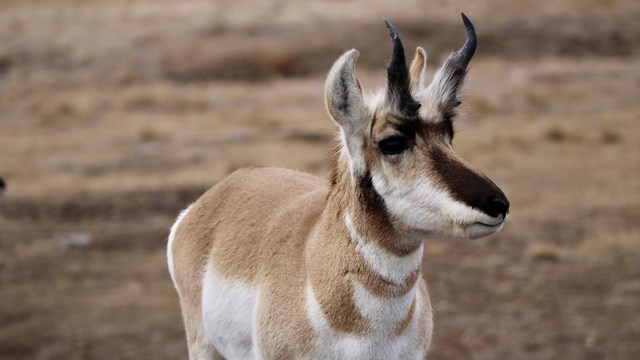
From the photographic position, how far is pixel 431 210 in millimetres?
5449

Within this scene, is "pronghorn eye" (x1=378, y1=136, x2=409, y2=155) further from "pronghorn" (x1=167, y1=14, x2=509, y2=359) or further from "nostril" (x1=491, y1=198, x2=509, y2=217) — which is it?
"nostril" (x1=491, y1=198, x2=509, y2=217)

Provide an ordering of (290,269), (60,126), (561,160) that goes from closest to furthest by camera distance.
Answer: (290,269), (561,160), (60,126)

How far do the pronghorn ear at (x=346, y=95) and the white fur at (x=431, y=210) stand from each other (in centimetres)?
28

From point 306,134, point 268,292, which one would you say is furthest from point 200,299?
point 306,134

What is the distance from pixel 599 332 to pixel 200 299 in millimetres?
7733

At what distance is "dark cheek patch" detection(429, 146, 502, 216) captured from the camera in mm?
5234

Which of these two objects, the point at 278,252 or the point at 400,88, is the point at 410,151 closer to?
the point at 400,88

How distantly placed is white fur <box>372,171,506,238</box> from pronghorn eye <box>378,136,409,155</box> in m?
0.13

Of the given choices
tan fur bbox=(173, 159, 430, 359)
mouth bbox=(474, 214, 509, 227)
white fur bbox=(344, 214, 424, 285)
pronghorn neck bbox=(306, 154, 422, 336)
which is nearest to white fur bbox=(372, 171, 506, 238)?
mouth bbox=(474, 214, 509, 227)

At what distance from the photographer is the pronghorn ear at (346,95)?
18.1ft

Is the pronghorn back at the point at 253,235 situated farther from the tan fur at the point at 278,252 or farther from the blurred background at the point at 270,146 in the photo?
the blurred background at the point at 270,146

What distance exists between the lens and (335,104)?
561 centimetres

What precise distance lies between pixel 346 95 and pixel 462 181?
2.45ft

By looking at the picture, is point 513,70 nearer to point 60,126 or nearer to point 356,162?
point 60,126
